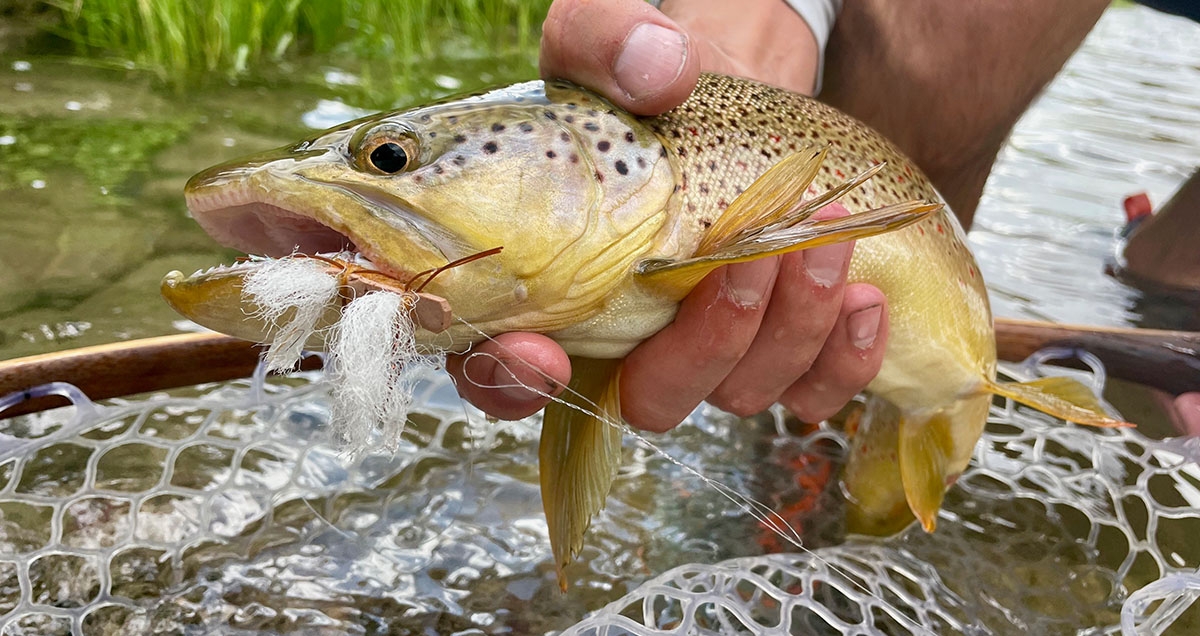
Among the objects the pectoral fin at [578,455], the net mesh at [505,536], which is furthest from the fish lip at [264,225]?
the pectoral fin at [578,455]

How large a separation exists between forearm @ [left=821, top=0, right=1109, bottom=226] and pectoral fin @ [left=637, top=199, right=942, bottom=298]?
4.92 ft

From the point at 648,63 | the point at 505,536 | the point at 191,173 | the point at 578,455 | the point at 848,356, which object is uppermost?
the point at 648,63

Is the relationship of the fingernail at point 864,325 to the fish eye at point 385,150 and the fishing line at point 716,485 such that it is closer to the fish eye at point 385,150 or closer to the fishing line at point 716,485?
the fishing line at point 716,485

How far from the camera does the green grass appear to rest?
3943mm

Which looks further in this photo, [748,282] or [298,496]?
[298,496]

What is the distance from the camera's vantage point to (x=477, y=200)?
1081mm

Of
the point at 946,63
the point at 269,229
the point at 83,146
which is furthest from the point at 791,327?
the point at 83,146

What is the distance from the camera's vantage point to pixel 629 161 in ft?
3.92

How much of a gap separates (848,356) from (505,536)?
738 millimetres

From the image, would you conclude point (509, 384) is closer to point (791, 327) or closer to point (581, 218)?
point (581, 218)

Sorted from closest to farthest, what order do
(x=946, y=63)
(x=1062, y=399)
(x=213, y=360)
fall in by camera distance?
1. (x=1062, y=399)
2. (x=213, y=360)
3. (x=946, y=63)

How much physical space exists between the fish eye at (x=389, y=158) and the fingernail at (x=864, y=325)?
28.6 inches

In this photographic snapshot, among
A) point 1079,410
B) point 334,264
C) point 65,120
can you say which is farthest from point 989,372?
point 65,120

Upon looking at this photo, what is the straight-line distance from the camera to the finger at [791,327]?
4.27ft
